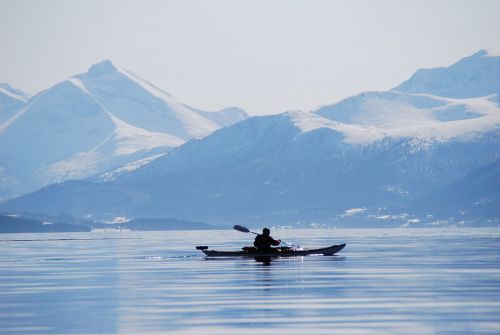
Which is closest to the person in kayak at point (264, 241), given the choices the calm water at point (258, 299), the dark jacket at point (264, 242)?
the dark jacket at point (264, 242)

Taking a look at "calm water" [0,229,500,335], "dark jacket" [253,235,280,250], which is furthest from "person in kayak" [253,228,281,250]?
"calm water" [0,229,500,335]

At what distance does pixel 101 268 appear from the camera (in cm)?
11094

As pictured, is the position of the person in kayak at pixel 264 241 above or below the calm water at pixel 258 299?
above

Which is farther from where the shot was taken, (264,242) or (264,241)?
(264,242)

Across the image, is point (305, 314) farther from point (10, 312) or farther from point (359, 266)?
point (359, 266)

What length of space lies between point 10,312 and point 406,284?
27738 millimetres

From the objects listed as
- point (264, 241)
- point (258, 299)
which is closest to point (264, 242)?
point (264, 241)

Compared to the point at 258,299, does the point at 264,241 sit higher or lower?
higher

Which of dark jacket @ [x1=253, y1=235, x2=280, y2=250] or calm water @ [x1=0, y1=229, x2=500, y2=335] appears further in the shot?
dark jacket @ [x1=253, y1=235, x2=280, y2=250]

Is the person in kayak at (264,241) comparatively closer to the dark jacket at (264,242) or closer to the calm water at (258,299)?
the dark jacket at (264,242)

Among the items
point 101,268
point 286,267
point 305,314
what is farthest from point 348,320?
point 101,268

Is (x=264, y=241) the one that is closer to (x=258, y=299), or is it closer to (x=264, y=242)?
(x=264, y=242)

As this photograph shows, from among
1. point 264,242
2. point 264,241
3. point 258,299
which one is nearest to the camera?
point 258,299

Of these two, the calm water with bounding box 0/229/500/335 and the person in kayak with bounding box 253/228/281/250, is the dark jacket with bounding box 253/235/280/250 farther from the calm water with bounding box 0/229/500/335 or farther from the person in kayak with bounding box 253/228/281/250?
the calm water with bounding box 0/229/500/335
